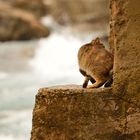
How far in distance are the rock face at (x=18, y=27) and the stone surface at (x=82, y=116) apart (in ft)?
57.2

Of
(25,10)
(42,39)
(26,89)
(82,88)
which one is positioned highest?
(25,10)

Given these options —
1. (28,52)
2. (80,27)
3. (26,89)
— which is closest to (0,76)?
(26,89)

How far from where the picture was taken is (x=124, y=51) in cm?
428

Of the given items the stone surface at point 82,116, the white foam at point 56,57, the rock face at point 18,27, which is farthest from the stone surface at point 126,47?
the rock face at point 18,27

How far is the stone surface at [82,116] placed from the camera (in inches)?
171

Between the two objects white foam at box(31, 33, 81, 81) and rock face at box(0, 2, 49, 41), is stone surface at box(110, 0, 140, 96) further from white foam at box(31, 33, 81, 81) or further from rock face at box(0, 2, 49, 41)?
rock face at box(0, 2, 49, 41)

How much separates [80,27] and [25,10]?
265 centimetres

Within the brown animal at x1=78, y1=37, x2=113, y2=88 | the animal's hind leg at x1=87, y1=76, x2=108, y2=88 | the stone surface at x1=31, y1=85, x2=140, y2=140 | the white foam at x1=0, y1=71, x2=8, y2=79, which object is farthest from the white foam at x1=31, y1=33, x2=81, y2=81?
the stone surface at x1=31, y1=85, x2=140, y2=140

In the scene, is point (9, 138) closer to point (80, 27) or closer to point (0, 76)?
point (0, 76)

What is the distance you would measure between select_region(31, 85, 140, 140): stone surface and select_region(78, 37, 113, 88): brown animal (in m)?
0.23

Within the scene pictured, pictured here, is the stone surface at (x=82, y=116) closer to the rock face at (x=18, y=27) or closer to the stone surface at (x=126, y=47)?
the stone surface at (x=126, y=47)

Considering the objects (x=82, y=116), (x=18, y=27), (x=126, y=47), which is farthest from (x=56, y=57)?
(x=126, y=47)

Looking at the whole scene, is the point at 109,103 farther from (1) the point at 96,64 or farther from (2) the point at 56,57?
(2) the point at 56,57

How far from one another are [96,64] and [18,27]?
58.2ft
